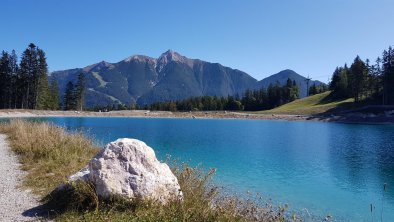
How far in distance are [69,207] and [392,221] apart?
12.3 metres

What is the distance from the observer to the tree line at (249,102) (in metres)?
157

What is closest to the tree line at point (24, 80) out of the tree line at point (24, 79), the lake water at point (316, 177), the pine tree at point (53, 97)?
the tree line at point (24, 79)

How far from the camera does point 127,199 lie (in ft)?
25.4

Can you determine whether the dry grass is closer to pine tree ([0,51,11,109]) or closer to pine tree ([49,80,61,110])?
pine tree ([0,51,11,109])

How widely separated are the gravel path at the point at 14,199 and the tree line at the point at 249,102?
150 meters

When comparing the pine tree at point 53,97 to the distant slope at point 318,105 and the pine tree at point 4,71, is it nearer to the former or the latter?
the pine tree at point 4,71

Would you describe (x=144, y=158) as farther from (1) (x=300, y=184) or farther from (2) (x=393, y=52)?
(2) (x=393, y=52)

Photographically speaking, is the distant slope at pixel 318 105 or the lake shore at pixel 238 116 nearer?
the lake shore at pixel 238 116

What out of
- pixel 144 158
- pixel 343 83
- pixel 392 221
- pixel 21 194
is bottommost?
pixel 392 221

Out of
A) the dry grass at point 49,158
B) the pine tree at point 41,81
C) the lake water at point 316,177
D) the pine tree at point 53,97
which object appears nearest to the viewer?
the dry grass at point 49,158

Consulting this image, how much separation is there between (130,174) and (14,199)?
344 centimetres

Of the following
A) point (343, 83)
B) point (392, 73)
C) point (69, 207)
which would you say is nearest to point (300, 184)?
point (69, 207)

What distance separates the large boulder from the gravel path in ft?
4.24

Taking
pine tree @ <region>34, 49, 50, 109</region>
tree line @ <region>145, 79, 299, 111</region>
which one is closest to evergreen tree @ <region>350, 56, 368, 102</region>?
tree line @ <region>145, 79, 299, 111</region>
